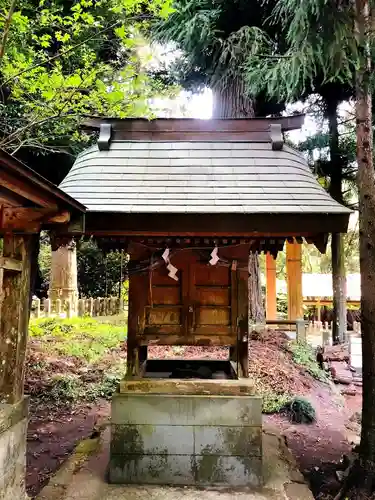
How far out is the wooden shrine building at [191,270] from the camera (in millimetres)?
3865

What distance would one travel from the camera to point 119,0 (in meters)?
5.15

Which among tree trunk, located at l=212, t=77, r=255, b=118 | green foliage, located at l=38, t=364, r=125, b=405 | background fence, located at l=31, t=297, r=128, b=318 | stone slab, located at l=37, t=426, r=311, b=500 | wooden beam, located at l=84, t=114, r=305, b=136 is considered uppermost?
tree trunk, located at l=212, t=77, r=255, b=118

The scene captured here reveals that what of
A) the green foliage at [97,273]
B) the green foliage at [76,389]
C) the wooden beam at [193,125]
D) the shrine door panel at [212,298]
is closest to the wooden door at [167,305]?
the shrine door panel at [212,298]

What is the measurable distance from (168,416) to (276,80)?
7484mm

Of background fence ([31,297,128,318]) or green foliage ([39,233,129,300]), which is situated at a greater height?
green foliage ([39,233,129,300])

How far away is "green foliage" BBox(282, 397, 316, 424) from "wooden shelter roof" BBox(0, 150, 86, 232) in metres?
5.47

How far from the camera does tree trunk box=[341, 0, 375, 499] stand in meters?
4.29

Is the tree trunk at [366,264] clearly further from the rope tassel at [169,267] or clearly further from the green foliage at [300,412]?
the green foliage at [300,412]

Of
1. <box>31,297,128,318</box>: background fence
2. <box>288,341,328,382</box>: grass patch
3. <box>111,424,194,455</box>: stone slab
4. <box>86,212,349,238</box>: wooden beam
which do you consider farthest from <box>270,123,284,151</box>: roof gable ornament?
<box>31,297,128,318</box>: background fence

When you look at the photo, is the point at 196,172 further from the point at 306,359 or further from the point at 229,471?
the point at 306,359

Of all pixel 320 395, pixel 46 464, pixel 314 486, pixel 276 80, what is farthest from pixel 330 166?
pixel 46 464

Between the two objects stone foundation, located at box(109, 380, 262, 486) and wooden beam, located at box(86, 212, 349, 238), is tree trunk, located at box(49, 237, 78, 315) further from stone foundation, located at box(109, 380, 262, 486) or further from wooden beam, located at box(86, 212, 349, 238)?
wooden beam, located at box(86, 212, 349, 238)

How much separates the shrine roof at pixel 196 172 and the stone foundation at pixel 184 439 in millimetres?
2072

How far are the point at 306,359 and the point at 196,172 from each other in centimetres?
697
